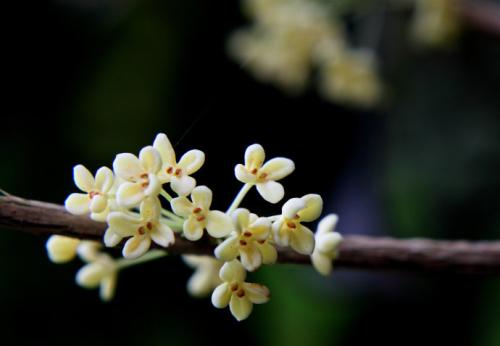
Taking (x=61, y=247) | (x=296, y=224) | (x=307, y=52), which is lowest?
(x=61, y=247)

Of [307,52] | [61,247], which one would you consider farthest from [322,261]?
[307,52]

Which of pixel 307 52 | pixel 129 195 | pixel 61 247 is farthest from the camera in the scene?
pixel 307 52

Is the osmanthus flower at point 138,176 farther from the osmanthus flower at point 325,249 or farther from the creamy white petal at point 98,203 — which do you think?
the osmanthus flower at point 325,249

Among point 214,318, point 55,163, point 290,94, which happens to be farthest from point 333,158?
point 55,163

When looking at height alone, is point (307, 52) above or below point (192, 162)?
above

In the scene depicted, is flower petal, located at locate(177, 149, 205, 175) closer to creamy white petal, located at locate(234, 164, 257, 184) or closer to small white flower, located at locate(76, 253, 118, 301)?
creamy white petal, located at locate(234, 164, 257, 184)

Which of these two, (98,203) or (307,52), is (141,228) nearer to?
(98,203)
